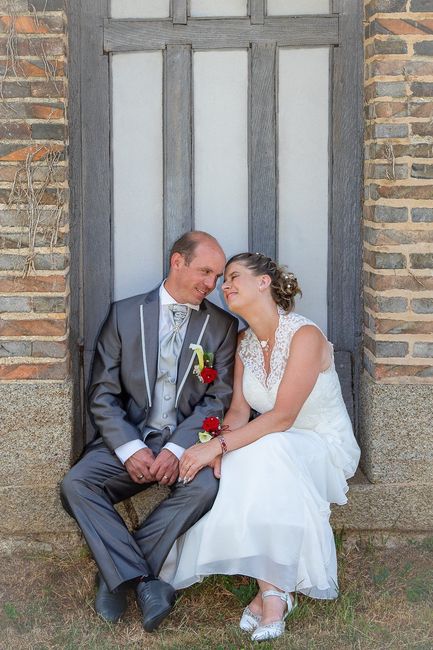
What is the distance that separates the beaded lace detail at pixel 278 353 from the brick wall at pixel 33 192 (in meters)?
0.89

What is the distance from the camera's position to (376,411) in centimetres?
479

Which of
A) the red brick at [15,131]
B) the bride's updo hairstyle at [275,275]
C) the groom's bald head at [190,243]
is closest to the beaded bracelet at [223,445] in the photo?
the bride's updo hairstyle at [275,275]

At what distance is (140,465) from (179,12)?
7.35ft

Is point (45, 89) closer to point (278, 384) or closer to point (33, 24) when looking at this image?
point (33, 24)

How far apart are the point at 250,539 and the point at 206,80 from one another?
2.30 metres

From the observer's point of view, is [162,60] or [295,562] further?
[162,60]

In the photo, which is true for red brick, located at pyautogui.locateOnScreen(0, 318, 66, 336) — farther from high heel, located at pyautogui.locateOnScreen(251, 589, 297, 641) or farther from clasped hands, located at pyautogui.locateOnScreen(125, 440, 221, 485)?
high heel, located at pyautogui.locateOnScreen(251, 589, 297, 641)

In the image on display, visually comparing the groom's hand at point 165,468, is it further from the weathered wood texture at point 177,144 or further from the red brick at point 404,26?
the red brick at point 404,26

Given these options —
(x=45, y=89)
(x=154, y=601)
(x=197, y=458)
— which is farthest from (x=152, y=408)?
(x=45, y=89)

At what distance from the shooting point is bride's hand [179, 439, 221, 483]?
4375mm

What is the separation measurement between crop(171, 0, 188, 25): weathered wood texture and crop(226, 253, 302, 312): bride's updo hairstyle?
4.14 feet

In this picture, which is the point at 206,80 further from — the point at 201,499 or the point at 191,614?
the point at 191,614

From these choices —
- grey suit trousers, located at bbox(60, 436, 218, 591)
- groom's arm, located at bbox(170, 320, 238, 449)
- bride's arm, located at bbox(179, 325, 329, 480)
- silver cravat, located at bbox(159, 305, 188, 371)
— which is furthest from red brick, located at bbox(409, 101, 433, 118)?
grey suit trousers, located at bbox(60, 436, 218, 591)

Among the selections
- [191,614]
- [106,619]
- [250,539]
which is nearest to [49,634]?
[106,619]
